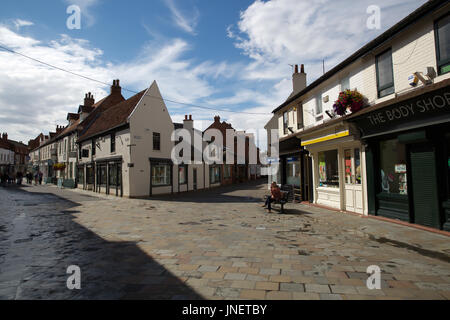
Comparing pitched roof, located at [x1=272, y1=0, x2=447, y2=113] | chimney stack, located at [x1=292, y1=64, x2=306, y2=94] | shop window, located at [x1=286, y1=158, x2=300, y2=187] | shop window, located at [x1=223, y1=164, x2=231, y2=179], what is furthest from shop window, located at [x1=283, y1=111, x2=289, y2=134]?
shop window, located at [x1=223, y1=164, x2=231, y2=179]

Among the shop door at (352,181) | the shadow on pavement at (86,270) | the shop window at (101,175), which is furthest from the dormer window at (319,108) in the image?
the shop window at (101,175)

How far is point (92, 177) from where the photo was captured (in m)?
24.2

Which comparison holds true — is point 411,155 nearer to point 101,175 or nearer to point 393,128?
point 393,128

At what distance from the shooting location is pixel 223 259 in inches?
201

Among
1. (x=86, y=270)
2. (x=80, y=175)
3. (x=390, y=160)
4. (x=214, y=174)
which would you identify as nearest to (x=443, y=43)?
(x=390, y=160)

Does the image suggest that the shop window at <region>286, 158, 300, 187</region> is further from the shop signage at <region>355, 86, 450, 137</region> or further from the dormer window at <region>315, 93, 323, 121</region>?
the shop signage at <region>355, 86, 450, 137</region>

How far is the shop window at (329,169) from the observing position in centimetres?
1186

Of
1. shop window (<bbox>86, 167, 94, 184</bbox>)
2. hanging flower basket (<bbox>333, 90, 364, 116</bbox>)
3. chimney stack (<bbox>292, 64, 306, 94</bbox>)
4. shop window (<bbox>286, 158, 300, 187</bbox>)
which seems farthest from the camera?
shop window (<bbox>86, 167, 94, 184</bbox>)

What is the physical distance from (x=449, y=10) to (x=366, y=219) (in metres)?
6.84

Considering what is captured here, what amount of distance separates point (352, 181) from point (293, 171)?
5446mm

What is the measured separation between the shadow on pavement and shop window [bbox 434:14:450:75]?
8.53m

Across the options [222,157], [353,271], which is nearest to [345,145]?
[353,271]

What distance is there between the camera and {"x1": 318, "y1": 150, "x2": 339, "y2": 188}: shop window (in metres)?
11.9
